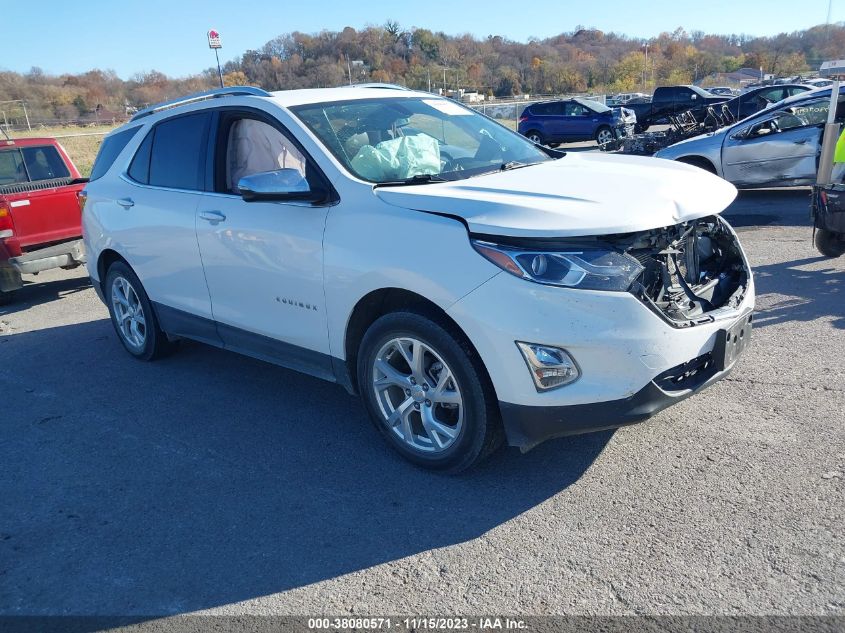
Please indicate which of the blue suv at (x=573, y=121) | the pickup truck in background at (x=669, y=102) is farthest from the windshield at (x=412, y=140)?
the pickup truck in background at (x=669, y=102)

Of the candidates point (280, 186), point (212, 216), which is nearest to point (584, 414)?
point (280, 186)

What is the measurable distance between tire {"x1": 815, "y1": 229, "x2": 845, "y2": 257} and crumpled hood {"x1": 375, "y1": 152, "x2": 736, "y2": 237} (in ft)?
13.0

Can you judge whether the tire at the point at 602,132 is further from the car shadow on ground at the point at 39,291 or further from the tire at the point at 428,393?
the tire at the point at 428,393

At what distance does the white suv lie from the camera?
316 cm

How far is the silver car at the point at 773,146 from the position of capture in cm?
1058

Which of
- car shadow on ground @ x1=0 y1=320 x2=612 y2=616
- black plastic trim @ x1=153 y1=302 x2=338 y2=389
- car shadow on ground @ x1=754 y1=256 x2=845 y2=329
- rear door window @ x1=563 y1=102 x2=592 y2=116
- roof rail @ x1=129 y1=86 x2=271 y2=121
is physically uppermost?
roof rail @ x1=129 y1=86 x2=271 y2=121

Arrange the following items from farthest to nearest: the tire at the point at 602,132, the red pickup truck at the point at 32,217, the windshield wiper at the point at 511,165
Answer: the tire at the point at 602,132
the red pickup truck at the point at 32,217
the windshield wiper at the point at 511,165

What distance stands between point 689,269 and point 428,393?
1.54m

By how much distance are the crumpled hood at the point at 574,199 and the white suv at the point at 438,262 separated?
0.6 inches

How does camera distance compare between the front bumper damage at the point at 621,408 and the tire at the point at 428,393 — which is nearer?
the front bumper damage at the point at 621,408

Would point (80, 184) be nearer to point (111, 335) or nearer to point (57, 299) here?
point (57, 299)

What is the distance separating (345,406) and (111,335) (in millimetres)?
3317

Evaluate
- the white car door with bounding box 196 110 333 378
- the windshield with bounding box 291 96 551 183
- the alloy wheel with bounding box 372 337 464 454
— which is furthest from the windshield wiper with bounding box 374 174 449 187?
the alloy wheel with bounding box 372 337 464 454

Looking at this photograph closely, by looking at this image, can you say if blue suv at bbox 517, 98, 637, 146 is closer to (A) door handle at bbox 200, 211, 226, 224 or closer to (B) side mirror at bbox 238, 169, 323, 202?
(A) door handle at bbox 200, 211, 226, 224
